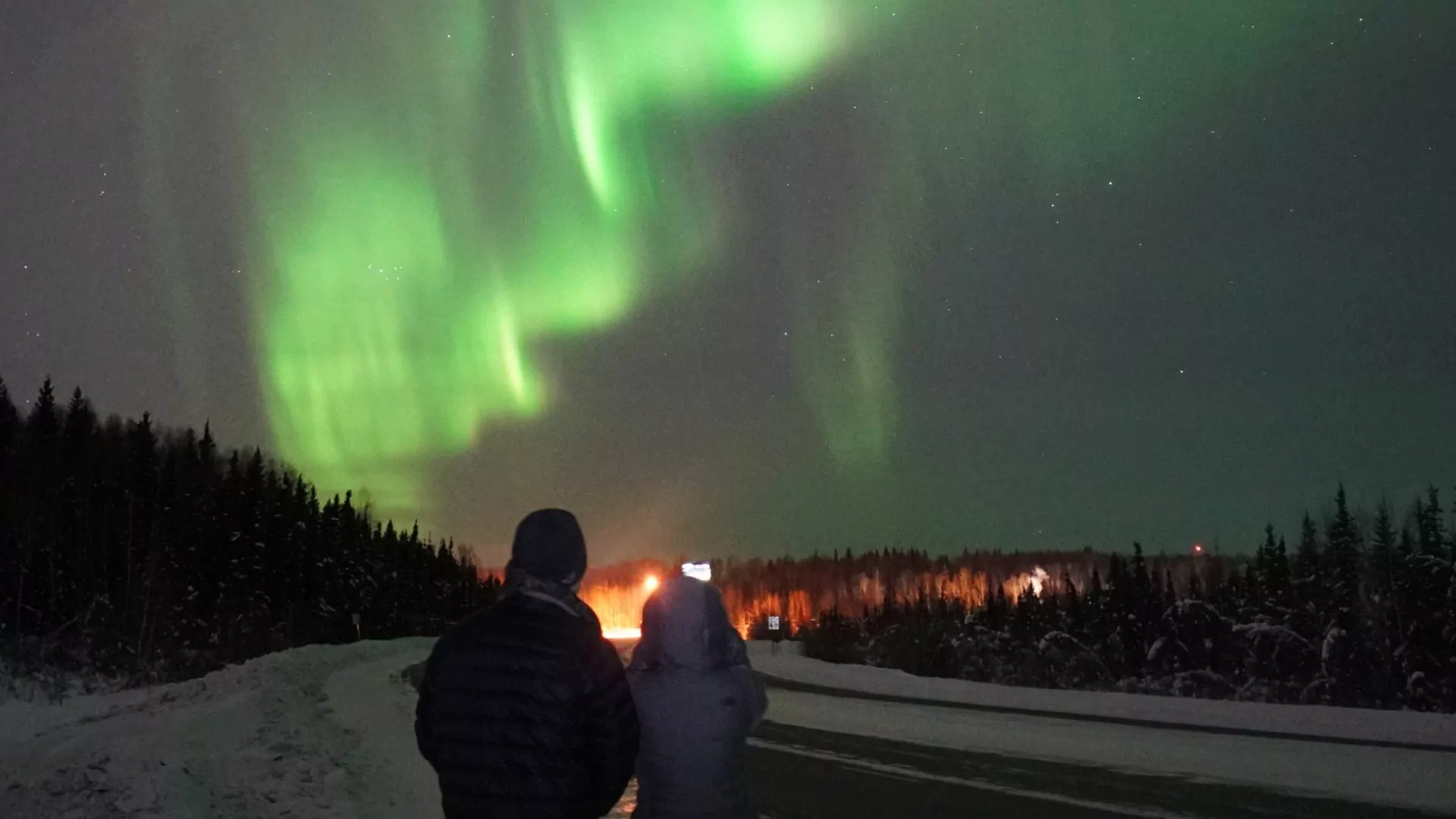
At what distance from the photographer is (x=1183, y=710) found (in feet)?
86.6

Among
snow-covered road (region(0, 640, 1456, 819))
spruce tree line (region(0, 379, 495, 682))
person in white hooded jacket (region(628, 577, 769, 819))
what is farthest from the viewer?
spruce tree line (region(0, 379, 495, 682))

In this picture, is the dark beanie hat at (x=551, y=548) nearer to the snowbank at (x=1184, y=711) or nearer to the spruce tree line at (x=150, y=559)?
the snowbank at (x=1184, y=711)

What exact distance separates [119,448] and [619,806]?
→ 3028 inches

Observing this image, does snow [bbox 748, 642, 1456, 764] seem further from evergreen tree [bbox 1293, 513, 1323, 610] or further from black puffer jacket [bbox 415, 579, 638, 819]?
black puffer jacket [bbox 415, 579, 638, 819]

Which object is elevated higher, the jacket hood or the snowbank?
the jacket hood

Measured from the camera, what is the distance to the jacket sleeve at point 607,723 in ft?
13.3

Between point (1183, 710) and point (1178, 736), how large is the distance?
7245mm

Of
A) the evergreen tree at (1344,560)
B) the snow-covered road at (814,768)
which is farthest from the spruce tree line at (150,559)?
the evergreen tree at (1344,560)

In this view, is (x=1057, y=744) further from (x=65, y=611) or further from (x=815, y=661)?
(x=65, y=611)

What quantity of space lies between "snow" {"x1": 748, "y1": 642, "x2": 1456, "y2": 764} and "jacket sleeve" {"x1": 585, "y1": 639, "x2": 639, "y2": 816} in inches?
659

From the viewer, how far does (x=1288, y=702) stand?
3070cm

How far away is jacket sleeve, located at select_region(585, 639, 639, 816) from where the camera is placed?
13.3 feet

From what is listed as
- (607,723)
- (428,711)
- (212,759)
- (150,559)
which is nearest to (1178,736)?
(212,759)

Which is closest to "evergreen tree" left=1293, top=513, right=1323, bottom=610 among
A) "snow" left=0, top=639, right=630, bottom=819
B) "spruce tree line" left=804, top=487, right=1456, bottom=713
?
"spruce tree line" left=804, top=487, right=1456, bottom=713
